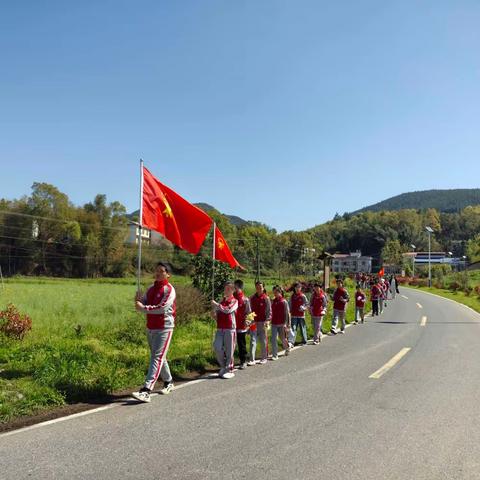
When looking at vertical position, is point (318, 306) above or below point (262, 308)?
below

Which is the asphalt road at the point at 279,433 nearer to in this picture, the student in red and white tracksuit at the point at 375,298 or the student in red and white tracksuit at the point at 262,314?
the student in red and white tracksuit at the point at 262,314

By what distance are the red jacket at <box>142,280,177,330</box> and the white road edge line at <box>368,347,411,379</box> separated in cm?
416

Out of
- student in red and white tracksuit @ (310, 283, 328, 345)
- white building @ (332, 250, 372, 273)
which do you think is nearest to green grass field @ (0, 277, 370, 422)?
student in red and white tracksuit @ (310, 283, 328, 345)

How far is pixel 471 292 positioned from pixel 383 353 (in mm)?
40080

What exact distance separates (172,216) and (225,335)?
258 centimetres

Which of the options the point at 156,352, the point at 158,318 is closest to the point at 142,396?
the point at 156,352

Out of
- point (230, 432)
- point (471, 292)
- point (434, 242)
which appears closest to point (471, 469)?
point (230, 432)

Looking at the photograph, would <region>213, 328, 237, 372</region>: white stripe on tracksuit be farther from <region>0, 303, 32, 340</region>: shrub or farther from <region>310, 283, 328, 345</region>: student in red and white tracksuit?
<region>0, 303, 32, 340</region>: shrub

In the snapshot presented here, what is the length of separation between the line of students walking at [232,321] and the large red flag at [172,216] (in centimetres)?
123

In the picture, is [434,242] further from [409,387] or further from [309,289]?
[409,387]

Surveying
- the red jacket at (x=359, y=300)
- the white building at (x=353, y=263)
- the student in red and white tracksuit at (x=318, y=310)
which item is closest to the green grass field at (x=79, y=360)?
the student in red and white tracksuit at (x=318, y=310)

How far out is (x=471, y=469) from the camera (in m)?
4.69

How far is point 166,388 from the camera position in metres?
7.69

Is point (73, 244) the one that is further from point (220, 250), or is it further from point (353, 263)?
point (353, 263)
